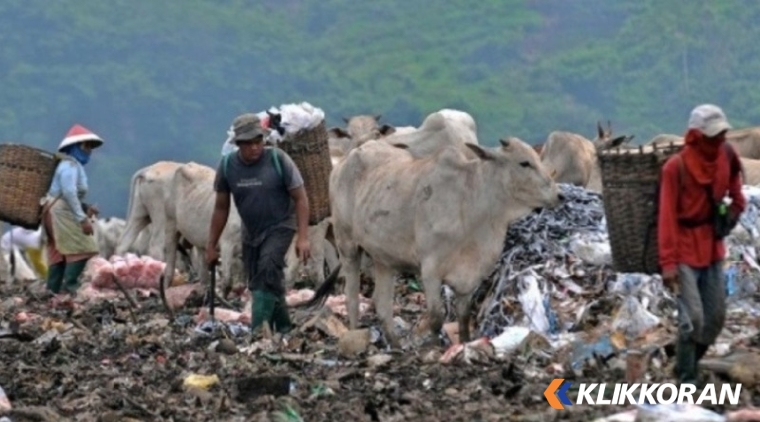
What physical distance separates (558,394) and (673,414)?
160 centimetres

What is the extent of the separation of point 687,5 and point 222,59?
1857 centimetres

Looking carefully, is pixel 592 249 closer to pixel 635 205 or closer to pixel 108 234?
pixel 635 205

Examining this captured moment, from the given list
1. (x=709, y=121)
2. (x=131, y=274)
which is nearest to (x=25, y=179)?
(x=131, y=274)

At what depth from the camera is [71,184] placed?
1895 cm

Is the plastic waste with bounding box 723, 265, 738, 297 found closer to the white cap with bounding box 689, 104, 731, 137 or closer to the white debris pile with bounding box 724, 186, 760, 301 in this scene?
the white debris pile with bounding box 724, 186, 760, 301

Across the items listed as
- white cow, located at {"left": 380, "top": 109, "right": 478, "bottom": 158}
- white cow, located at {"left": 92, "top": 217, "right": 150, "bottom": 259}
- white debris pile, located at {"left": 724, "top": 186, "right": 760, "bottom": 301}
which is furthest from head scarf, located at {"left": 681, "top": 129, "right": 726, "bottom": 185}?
white cow, located at {"left": 92, "top": 217, "right": 150, "bottom": 259}

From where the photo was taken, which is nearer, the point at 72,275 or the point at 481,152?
the point at 481,152

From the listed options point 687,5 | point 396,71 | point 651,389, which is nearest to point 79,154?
point 651,389

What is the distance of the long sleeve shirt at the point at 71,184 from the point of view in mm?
18922

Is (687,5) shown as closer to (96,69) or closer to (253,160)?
(96,69)

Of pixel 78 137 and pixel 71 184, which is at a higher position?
pixel 78 137

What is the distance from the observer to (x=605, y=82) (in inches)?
2926

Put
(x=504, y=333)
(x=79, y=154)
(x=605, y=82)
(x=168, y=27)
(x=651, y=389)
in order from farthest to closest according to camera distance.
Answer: (x=168, y=27) < (x=605, y=82) < (x=79, y=154) < (x=504, y=333) < (x=651, y=389)

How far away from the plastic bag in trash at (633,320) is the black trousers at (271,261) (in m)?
2.28
